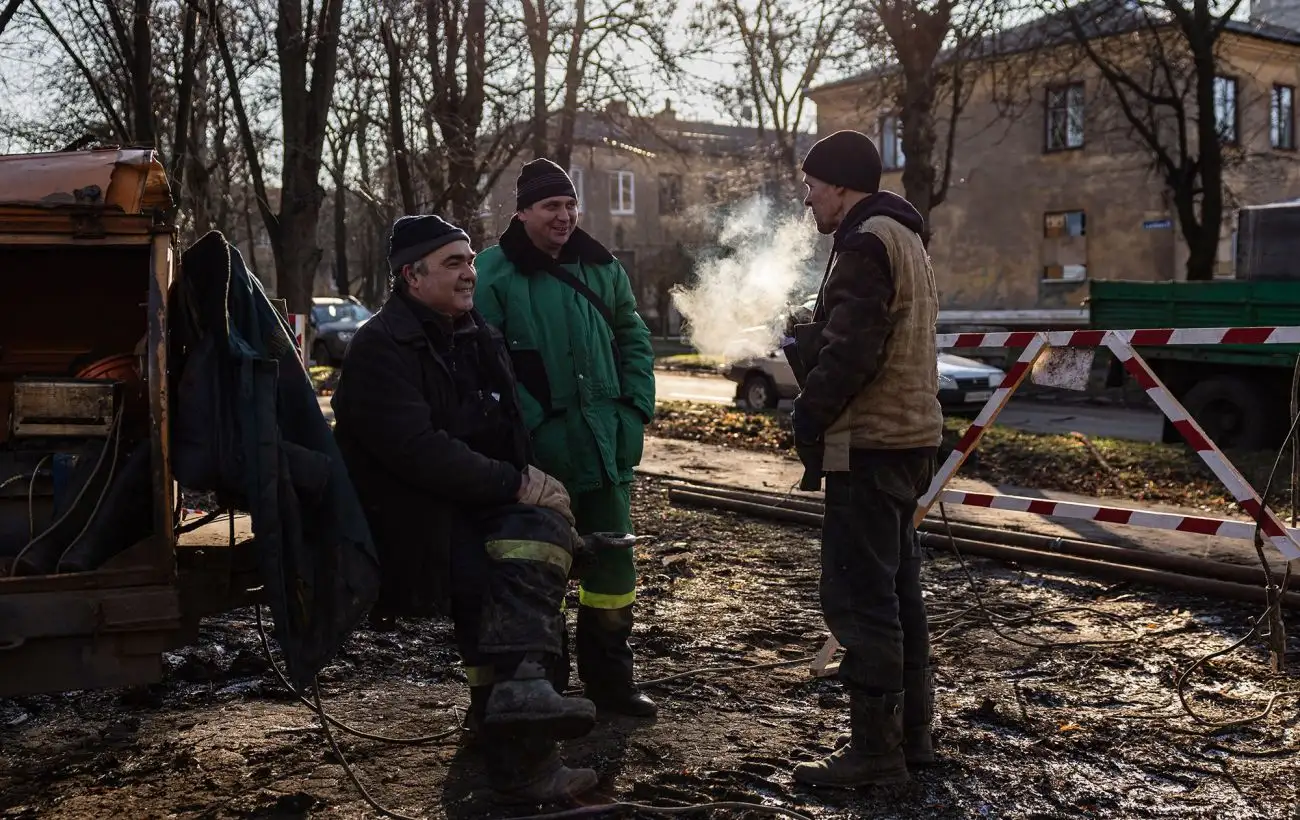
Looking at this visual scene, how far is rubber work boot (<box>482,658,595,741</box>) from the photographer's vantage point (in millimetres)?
3557

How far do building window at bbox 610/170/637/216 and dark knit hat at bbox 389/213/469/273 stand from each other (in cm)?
4935

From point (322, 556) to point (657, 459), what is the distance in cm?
877

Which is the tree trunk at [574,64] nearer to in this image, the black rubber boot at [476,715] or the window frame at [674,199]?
the black rubber boot at [476,715]

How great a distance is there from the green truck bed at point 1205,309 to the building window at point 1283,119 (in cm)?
1977

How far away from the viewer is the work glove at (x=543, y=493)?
3889mm

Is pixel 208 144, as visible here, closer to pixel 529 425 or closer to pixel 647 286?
pixel 647 286

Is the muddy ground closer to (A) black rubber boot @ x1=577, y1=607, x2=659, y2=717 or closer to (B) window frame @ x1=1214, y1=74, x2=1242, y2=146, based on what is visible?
(A) black rubber boot @ x1=577, y1=607, x2=659, y2=717

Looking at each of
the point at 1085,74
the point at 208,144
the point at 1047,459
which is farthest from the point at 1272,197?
the point at 208,144

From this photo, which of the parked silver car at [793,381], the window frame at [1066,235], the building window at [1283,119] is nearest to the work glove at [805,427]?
the parked silver car at [793,381]

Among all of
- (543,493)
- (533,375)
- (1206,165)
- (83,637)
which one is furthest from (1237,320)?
(83,637)

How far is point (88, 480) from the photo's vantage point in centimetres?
409

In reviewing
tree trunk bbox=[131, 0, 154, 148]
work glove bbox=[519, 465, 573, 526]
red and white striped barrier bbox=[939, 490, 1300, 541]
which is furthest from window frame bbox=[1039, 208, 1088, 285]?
work glove bbox=[519, 465, 573, 526]

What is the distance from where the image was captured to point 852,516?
13.1 ft

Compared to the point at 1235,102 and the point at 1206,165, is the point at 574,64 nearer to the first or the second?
the point at 1206,165
